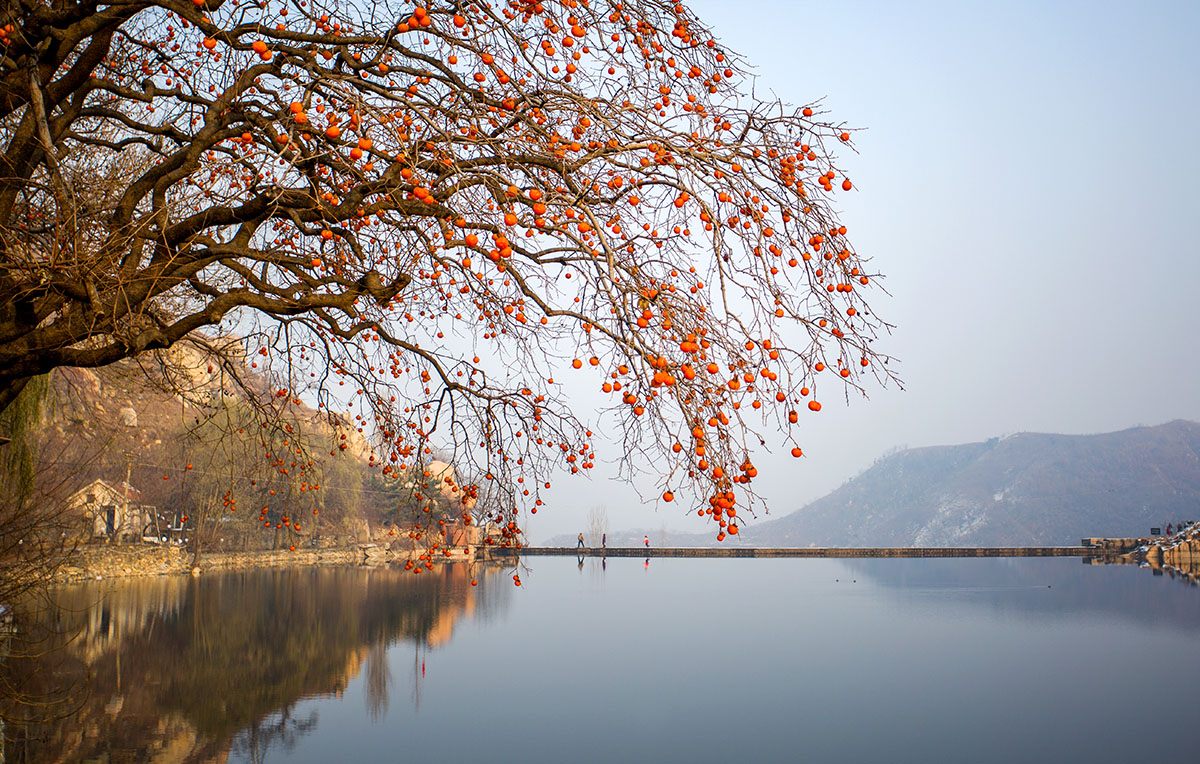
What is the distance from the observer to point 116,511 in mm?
33188

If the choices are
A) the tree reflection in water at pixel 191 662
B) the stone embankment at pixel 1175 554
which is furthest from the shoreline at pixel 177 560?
the stone embankment at pixel 1175 554

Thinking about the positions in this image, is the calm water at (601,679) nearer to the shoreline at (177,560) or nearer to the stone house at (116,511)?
the shoreline at (177,560)

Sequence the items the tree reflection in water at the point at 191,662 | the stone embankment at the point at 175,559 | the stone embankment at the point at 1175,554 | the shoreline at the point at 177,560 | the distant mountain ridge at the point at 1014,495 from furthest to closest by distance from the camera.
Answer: the distant mountain ridge at the point at 1014,495
the stone embankment at the point at 1175,554
the stone embankment at the point at 175,559
the shoreline at the point at 177,560
the tree reflection in water at the point at 191,662

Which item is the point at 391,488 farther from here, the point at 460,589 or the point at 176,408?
the point at 460,589

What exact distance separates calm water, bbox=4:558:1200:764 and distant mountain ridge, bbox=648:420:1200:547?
108 meters

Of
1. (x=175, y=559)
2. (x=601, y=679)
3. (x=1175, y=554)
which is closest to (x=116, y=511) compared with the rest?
(x=175, y=559)

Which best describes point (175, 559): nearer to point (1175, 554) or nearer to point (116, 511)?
point (116, 511)

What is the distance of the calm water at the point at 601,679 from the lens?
1046cm

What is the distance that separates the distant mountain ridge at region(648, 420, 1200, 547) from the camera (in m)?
126

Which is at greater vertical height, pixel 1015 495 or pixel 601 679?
pixel 1015 495

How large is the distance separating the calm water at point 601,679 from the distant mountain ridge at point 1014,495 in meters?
108

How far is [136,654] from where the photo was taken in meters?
14.2

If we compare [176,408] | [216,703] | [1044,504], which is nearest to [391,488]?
[176,408]

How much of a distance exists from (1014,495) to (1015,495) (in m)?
0.17
